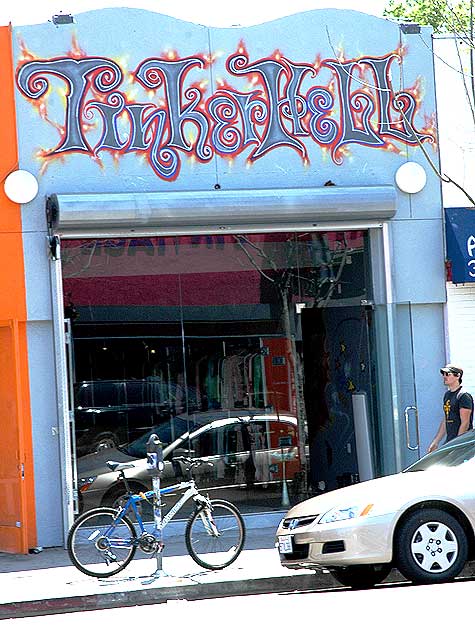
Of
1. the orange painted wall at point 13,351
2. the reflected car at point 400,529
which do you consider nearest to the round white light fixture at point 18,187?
the orange painted wall at point 13,351

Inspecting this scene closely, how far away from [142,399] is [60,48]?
13.8 ft

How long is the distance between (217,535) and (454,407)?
3.24m

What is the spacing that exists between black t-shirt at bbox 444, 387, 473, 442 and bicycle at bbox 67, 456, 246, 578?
2.99 m

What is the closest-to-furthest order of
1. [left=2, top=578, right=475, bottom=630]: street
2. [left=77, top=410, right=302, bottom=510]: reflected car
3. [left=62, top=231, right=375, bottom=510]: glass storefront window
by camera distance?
[left=2, top=578, right=475, bottom=630]: street < [left=77, top=410, right=302, bottom=510]: reflected car < [left=62, top=231, right=375, bottom=510]: glass storefront window

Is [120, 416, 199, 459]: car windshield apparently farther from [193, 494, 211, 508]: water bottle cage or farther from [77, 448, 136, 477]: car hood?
[193, 494, 211, 508]: water bottle cage

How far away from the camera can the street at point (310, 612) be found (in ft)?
27.3

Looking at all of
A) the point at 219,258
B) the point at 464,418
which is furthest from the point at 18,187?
the point at 464,418

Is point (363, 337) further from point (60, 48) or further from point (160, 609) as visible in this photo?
point (160, 609)

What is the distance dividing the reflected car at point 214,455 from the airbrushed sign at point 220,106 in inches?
120

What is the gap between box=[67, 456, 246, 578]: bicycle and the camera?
444 inches

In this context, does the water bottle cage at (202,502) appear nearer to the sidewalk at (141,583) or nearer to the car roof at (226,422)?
the sidewalk at (141,583)

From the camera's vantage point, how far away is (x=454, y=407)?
43.2 feet

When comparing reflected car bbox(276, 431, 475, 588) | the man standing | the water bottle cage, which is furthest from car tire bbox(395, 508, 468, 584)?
the man standing

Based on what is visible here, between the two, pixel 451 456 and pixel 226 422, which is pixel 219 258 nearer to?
pixel 226 422
